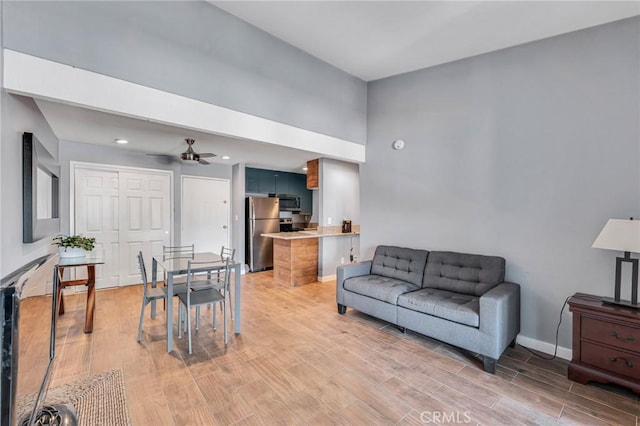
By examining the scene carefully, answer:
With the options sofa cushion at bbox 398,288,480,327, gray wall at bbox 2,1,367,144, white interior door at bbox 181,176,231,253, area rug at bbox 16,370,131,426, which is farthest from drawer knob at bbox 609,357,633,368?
white interior door at bbox 181,176,231,253

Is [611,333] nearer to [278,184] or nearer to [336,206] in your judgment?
[336,206]

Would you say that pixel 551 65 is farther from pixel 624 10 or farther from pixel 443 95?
pixel 443 95

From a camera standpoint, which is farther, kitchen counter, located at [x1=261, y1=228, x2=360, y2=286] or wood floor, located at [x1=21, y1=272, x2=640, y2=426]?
kitchen counter, located at [x1=261, y1=228, x2=360, y2=286]

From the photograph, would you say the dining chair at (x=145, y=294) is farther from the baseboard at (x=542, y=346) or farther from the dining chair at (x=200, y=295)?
the baseboard at (x=542, y=346)

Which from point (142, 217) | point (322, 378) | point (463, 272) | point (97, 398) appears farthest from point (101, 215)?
point (463, 272)

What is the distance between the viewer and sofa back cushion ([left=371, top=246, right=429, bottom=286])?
348 centimetres

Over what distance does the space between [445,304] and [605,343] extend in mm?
1120

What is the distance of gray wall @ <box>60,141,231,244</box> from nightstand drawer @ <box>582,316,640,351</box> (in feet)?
19.0

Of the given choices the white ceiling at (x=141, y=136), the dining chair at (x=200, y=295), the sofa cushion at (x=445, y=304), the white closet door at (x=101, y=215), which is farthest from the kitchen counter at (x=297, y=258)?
the white closet door at (x=101, y=215)

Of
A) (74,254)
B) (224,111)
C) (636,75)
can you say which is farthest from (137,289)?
(636,75)

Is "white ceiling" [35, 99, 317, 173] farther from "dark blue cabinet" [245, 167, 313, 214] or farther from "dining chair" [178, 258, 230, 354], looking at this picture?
"dining chair" [178, 258, 230, 354]

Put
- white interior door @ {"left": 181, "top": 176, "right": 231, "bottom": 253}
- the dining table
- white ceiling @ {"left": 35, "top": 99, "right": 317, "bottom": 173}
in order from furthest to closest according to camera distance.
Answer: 1. white interior door @ {"left": 181, "top": 176, "right": 231, "bottom": 253}
2. white ceiling @ {"left": 35, "top": 99, "right": 317, "bottom": 173}
3. the dining table

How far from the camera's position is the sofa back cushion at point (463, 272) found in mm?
2951

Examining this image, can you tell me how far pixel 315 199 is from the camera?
7723mm
